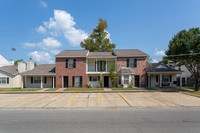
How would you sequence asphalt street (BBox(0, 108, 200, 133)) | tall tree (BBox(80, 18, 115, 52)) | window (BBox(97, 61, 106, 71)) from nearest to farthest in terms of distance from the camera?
asphalt street (BBox(0, 108, 200, 133)), window (BBox(97, 61, 106, 71)), tall tree (BBox(80, 18, 115, 52))

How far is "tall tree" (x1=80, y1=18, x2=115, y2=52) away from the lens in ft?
112

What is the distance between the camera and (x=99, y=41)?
35500mm

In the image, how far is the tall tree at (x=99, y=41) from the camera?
112 feet

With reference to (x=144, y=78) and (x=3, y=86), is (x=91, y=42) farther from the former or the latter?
(x=3, y=86)

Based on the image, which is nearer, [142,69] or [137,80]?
[142,69]

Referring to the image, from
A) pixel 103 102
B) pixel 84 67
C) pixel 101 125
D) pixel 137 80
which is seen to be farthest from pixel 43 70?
pixel 101 125

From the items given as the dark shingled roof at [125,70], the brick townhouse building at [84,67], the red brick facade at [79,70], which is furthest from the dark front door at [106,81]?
the red brick facade at [79,70]

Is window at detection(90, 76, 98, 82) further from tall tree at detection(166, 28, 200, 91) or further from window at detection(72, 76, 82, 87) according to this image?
tall tree at detection(166, 28, 200, 91)

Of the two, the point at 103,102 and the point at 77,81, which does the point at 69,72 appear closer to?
the point at 77,81

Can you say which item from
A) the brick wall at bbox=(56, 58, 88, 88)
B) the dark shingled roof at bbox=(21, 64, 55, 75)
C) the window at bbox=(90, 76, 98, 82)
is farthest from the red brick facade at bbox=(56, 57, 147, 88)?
the dark shingled roof at bbox=(21, 64, 55, 75)

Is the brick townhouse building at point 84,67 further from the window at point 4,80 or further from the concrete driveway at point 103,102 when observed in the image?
the window at point 4,80

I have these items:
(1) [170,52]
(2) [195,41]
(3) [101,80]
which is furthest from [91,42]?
(2) [195,41]

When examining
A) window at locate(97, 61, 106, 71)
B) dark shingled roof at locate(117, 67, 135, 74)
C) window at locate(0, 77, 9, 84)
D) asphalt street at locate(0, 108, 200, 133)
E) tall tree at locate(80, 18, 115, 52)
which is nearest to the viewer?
asphalt street at locate(0, 108, 200, 133)

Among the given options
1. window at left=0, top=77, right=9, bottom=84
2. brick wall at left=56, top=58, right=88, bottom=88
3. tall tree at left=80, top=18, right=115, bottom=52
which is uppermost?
tall tree at left=80, top=18, right=115, bottom=52
